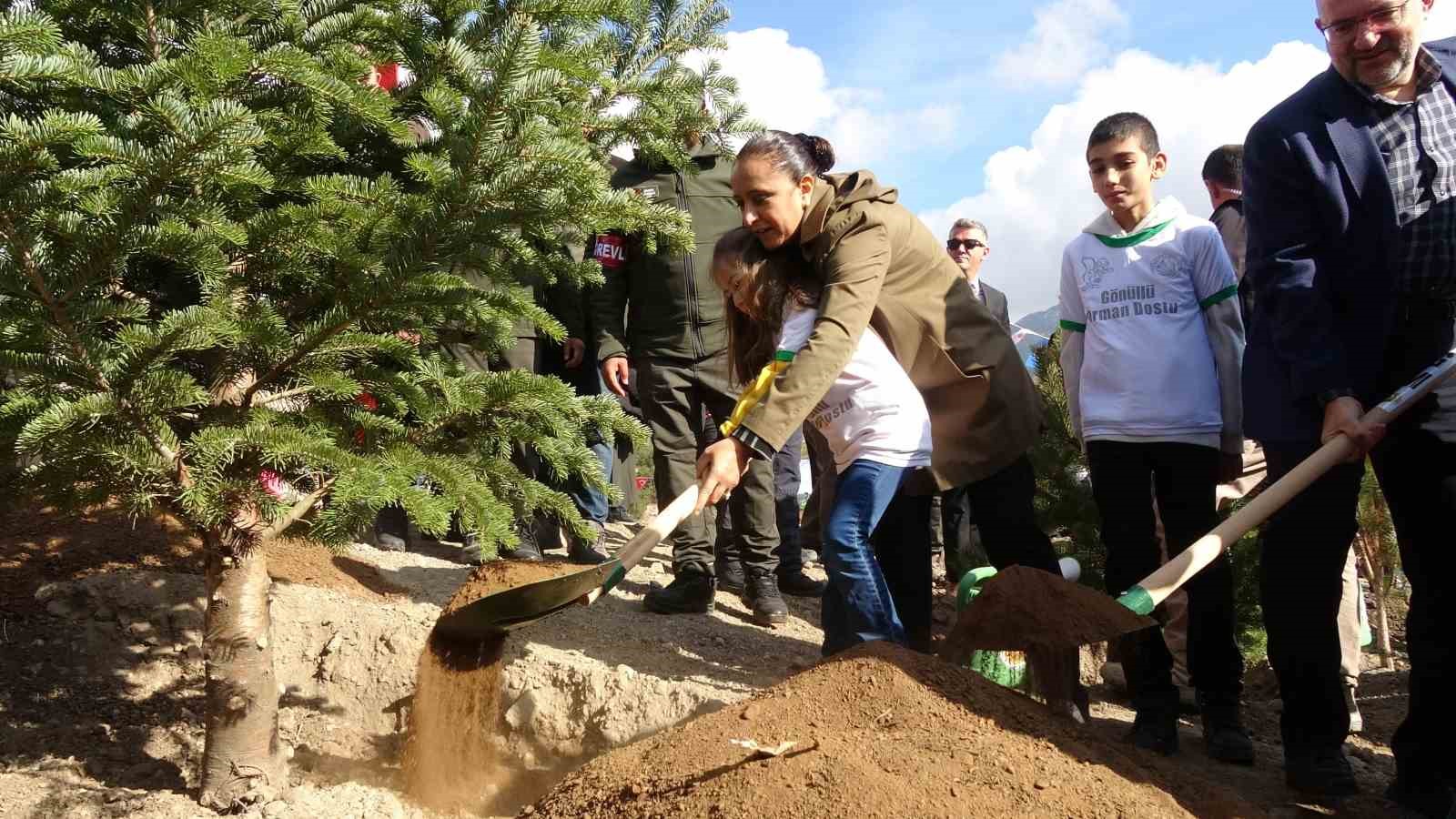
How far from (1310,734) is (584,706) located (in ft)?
6.76

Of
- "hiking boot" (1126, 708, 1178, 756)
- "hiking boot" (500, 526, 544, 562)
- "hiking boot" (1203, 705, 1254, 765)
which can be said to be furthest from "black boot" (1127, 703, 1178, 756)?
"hiking boot" (500, 526, 544, 562)

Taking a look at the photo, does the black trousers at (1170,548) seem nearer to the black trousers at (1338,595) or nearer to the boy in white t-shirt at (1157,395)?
the boy in white t-shirt at (1157,395)

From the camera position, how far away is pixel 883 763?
7.47ft

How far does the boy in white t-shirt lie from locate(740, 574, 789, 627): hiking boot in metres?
1.56

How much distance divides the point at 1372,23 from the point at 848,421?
5.28 ft

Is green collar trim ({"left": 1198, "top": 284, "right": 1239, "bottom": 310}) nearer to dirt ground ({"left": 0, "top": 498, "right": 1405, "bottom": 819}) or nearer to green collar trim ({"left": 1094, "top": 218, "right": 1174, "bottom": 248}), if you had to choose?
green collar trim ({"left": 1094, "top": 218, "right": 1174, "bottom": 248})

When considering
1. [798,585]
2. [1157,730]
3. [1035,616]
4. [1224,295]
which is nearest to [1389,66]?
[1224,295]

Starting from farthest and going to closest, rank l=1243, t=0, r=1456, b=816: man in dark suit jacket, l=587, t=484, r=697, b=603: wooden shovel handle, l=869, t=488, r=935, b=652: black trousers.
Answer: l=869, t=488, r=935, b=652: black trousers → l=587, t=484, r=697, b=603: wooden shovel handle → l=1243, t=0, r=1456, b=816: man in dark suit jacket

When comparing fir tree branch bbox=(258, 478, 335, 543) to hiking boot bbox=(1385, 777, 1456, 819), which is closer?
hiking boot bbox=(1385, 777, 1456, 819)

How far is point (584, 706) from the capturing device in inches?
144

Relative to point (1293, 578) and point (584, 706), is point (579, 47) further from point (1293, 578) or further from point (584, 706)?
point (1293, 578)

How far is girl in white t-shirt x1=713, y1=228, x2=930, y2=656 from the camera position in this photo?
312 centimetres

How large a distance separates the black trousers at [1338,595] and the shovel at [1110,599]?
0.49 ft

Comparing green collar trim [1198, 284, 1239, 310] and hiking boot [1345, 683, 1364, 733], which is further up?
green collar trim [1198, 284, 1239, 310]
